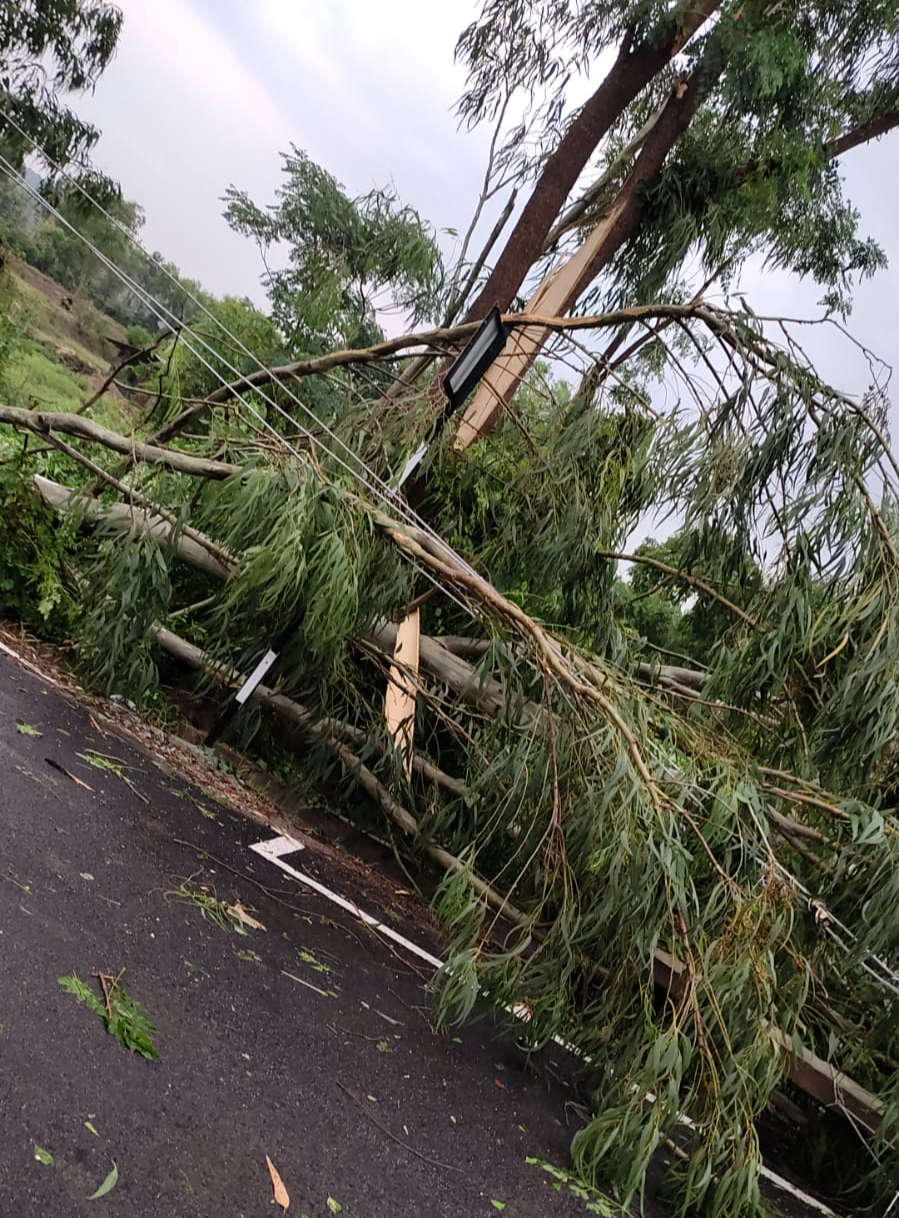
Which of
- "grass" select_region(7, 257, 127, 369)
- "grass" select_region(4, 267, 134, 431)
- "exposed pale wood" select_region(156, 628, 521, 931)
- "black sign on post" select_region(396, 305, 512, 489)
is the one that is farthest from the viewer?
"grass" select_region(7, 257, 127, 369)

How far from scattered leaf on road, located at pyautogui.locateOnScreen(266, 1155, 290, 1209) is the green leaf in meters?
0.38

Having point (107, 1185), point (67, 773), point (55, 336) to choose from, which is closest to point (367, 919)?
point (67, 773)

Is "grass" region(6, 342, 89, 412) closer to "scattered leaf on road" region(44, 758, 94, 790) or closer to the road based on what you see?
"scattered leaf on road" region(44, 758, 94, 790)

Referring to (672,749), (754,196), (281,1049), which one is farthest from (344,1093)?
(754,196)

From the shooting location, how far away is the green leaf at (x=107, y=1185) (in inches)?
67.6

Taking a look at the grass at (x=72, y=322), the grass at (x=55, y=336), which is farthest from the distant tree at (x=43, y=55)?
the grass at (x=72, y=322)

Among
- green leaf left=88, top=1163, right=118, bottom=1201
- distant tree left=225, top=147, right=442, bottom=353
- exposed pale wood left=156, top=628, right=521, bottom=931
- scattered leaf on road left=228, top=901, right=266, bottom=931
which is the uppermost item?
distant tree left=225, top=147, right=442, bottom=353

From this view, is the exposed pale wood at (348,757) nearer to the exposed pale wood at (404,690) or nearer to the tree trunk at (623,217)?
the exposed pale wood at (404,690)

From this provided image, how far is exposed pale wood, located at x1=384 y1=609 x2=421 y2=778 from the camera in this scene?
4859 mm

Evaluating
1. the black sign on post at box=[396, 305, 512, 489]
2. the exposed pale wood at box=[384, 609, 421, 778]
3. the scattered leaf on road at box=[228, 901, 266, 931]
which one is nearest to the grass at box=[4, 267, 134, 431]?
the exposed pale wood at box=[384, 609, 421, 778]

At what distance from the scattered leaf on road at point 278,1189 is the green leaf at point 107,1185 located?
384 millimetres

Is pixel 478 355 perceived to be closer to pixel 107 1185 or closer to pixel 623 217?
pixel 107 1185

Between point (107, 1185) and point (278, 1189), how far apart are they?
448 millimetres

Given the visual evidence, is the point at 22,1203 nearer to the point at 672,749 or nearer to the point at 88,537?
the point at 672,749
